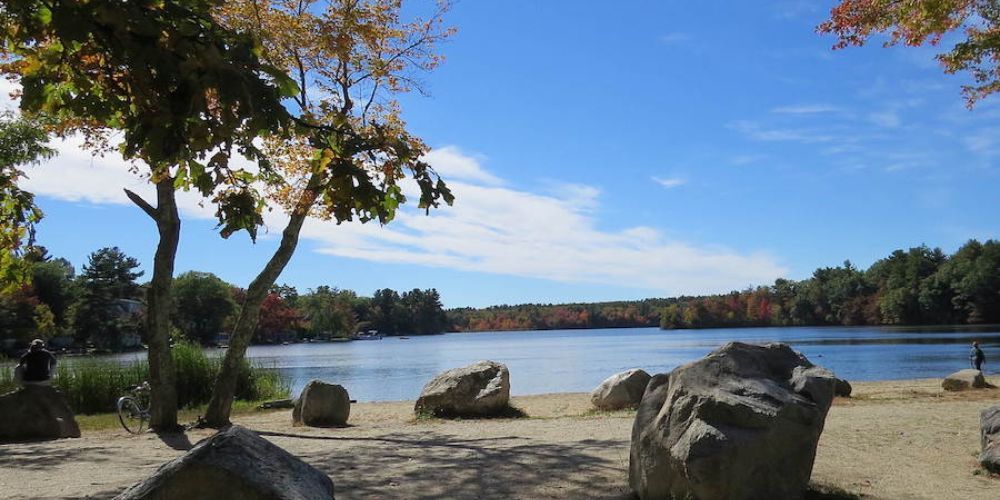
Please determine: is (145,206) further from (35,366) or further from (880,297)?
(880,297)

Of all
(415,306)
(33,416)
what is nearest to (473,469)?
(33,416)

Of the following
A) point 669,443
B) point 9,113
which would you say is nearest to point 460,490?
point 669,443

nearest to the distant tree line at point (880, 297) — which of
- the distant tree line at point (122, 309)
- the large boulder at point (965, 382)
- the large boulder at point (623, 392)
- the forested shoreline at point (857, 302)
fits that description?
the forested shoreline at point (857, 302)

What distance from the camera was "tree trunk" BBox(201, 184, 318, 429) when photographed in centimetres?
1271

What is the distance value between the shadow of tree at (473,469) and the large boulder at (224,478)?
8.18ft

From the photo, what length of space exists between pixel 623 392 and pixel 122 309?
85.4m

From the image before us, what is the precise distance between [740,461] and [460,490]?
2.49 metres

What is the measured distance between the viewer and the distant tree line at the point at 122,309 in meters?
57.6

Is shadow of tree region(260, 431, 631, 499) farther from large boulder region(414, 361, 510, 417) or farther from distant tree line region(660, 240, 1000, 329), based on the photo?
distant tree line region(660, 240, 1000, 329)

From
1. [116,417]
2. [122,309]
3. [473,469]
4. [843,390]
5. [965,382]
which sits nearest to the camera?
[473,469]

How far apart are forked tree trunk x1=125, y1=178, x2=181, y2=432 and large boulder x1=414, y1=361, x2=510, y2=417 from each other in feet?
15.9

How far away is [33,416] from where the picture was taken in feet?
38.1

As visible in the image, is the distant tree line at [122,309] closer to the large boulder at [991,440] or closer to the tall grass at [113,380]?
the tall grass at [113,380]

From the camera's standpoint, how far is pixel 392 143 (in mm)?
4590
